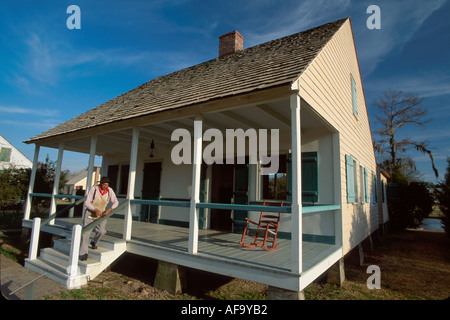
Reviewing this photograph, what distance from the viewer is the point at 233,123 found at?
20.3 ft

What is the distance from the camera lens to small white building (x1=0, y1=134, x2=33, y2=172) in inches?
980

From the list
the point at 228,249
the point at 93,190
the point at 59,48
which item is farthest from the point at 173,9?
the point at 228,249

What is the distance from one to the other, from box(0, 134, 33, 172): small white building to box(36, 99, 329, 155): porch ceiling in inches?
897

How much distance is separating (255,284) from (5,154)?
3115cm

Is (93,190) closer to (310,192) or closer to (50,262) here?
(50,262)

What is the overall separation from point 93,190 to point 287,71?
4480 mm

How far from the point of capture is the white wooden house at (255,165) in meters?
3.97

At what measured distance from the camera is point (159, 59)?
31.5ft

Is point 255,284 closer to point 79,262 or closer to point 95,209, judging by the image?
point 79,262

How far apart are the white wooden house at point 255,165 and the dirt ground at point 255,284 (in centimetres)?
60

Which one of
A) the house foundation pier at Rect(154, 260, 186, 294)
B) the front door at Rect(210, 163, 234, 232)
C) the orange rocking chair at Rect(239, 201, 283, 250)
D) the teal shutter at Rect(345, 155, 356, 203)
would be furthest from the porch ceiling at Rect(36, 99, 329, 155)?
the house foundation pier at Rect(154, 260, 186, 294)

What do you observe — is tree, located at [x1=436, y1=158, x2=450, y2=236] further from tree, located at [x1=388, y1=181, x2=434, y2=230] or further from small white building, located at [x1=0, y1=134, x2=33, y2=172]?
small white building, located at [x1=0, y1=134, x2=33, y2=172]

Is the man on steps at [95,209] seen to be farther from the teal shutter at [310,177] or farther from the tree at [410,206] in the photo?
the tree at [410,206]

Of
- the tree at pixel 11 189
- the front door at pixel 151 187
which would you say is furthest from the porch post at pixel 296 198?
the tree at pixel 11 189
